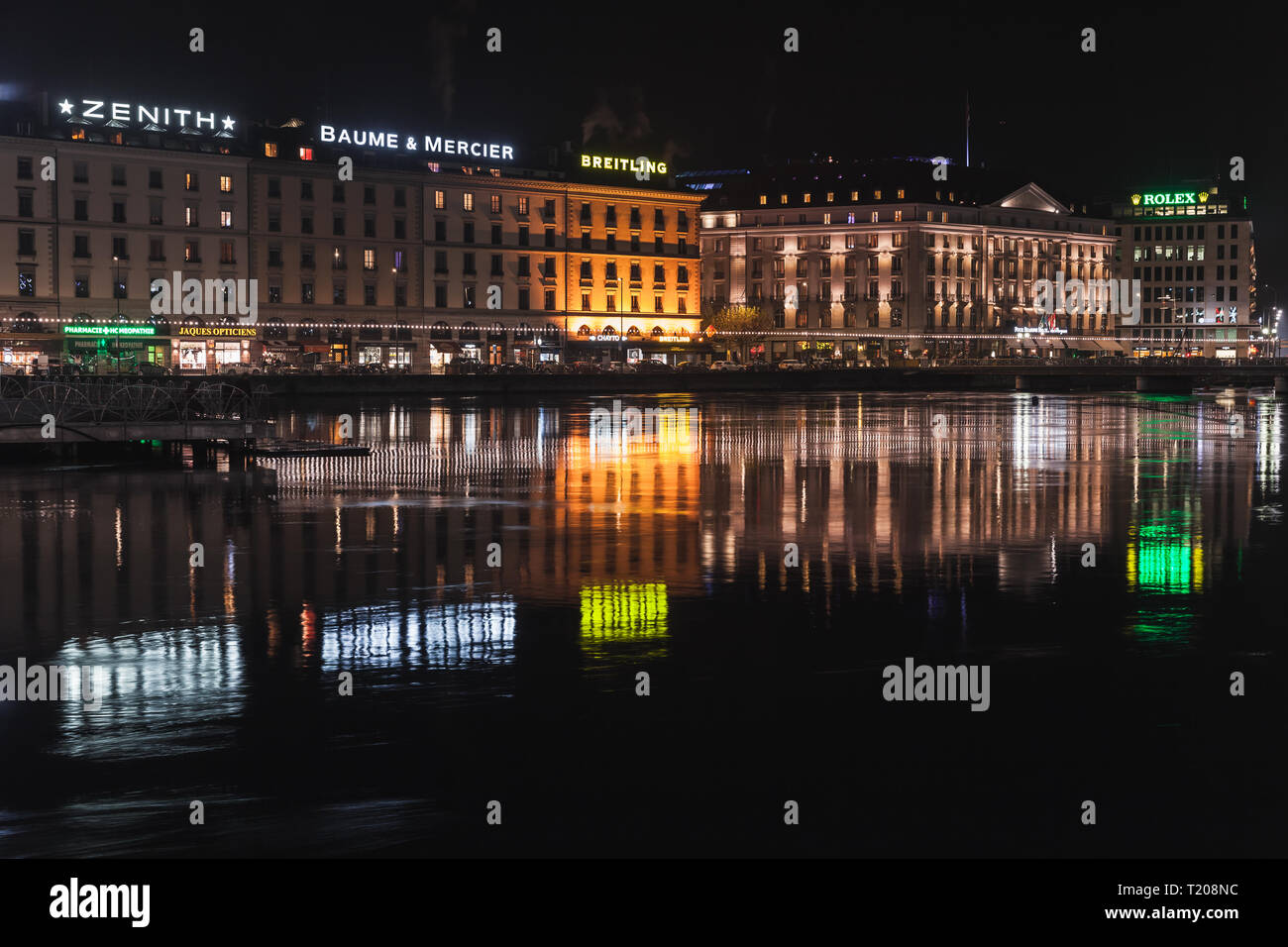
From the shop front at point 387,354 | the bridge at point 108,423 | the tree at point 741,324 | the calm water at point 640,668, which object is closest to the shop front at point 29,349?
the shop front at point 387,354

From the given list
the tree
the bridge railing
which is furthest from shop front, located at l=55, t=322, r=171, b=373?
the tree

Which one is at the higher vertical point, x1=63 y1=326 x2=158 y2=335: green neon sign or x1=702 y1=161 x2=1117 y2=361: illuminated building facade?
x1=702 y1=161 x2=1117 y2=361: illuminated building facade

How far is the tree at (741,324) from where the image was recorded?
153000mm

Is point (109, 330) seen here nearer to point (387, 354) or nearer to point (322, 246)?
point (322, 246)

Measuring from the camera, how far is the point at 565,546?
2380 centimetres

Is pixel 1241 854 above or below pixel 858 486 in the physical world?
below

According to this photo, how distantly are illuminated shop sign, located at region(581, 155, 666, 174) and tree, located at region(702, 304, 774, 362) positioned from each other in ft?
57.2

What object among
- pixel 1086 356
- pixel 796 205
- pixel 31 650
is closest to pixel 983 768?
pixel 31 650

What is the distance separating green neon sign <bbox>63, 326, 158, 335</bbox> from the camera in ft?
350

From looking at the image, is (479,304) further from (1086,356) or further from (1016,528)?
(1016,528)

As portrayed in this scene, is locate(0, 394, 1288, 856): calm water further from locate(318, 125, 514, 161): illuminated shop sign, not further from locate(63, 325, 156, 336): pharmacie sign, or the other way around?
locate(318, 125, 514, 161): illuminated shop sign

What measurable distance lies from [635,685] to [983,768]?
12.2ft

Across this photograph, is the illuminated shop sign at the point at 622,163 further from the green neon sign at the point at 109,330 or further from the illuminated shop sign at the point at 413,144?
the green neon sign at the point at 109,330

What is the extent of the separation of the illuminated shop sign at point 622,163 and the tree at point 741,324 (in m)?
17.4
